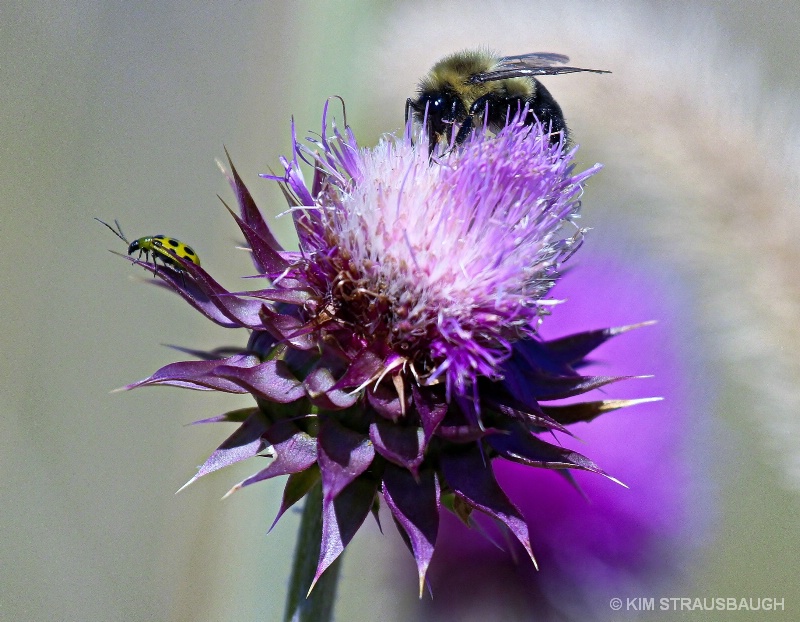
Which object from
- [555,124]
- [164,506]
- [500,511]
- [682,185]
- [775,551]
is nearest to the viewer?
[500,511]

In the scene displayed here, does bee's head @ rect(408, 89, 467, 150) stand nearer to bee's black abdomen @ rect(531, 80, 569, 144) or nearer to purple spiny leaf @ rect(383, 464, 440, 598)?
bee's black abdomen @ rect(531, 80, 569, 144)

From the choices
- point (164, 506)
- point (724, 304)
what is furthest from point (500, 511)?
point (164, 506)

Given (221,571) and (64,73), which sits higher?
(64,73)

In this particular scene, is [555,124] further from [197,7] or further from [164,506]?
[197,7]

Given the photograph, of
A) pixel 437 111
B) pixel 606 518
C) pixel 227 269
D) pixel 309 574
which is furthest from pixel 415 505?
pixel 227 269

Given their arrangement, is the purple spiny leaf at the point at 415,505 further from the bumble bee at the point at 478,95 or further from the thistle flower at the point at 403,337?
the bumble bee at the point at 478,95
